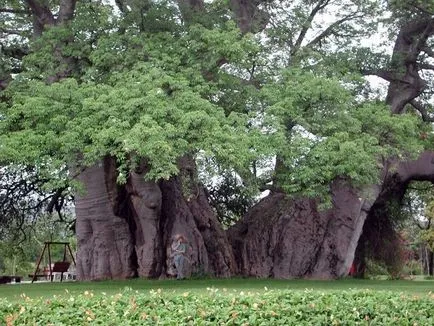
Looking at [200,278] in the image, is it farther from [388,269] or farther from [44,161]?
[388,269]

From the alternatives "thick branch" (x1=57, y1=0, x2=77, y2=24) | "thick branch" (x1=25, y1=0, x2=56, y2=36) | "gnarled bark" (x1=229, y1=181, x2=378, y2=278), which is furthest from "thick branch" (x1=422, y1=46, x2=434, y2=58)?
"thick branch" (x1=25, y1=0, x2=56, y2=36)

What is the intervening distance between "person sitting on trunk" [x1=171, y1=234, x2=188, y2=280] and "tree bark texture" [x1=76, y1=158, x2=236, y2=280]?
0.51 ft

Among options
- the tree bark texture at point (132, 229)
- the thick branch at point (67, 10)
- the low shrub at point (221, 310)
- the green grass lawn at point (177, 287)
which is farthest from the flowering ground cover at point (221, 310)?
the thick branch at point (67, 10)

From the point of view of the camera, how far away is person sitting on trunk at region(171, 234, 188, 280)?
16.9m

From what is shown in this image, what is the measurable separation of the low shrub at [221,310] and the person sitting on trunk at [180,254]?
9737 mm

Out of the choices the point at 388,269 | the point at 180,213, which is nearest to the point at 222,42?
the point at 180,213

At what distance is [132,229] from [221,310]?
11958 millimetres

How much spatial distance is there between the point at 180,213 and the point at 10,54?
5543mm

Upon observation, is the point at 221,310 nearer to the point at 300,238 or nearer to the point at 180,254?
the point at 180,254

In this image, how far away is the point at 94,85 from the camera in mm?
13508

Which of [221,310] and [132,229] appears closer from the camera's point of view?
[221,310]

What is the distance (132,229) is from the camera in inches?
711

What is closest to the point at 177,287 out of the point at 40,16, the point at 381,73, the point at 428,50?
the point at 40,16

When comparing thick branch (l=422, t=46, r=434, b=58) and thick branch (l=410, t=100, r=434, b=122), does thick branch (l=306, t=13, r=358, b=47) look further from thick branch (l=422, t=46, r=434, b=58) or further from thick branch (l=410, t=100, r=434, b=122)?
thick branch (l=410, t=100, r=434, b=122)
